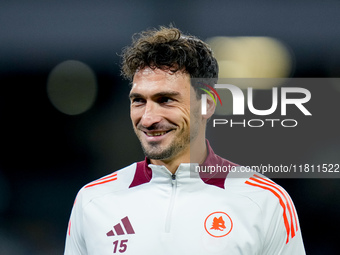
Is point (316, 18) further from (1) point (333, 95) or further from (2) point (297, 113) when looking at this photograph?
(2) point (297, 113)

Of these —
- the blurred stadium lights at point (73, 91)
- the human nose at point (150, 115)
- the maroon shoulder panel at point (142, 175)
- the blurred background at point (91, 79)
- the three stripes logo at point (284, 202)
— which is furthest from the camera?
the blurred stadium lights at point (73, 91)

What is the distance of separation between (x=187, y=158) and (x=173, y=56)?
0.53 meters

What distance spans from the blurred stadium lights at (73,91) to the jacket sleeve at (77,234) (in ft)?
13.2

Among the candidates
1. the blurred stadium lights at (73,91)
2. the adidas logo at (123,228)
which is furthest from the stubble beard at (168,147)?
the blurred stadium lights at (73,91)

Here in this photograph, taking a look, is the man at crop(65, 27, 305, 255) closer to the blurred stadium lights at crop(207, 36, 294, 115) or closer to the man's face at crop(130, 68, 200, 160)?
the man's face at crop(130, 68, 200, 160)

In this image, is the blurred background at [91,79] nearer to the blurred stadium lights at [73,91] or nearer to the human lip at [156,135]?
the blurred stadium lights at [73,91]

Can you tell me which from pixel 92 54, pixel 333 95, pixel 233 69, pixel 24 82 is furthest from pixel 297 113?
pixel 24 82

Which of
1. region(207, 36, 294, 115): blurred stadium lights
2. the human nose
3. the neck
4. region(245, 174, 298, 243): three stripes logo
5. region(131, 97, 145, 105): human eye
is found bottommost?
region(245, 174, 298, 243): three stripes logo

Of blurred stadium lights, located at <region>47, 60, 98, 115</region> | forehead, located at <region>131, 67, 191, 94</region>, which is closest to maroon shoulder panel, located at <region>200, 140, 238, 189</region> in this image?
forehead, located at <region>131, 67, 191, 94</region>

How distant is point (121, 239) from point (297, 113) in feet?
11.5

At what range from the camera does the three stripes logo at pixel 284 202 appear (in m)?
2.32

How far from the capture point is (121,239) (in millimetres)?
→ 2289

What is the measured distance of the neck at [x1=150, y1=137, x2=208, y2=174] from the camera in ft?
7.71

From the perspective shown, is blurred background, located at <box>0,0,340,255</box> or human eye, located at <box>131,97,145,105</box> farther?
blurred background, located at <box>0,0,340,255</box>
